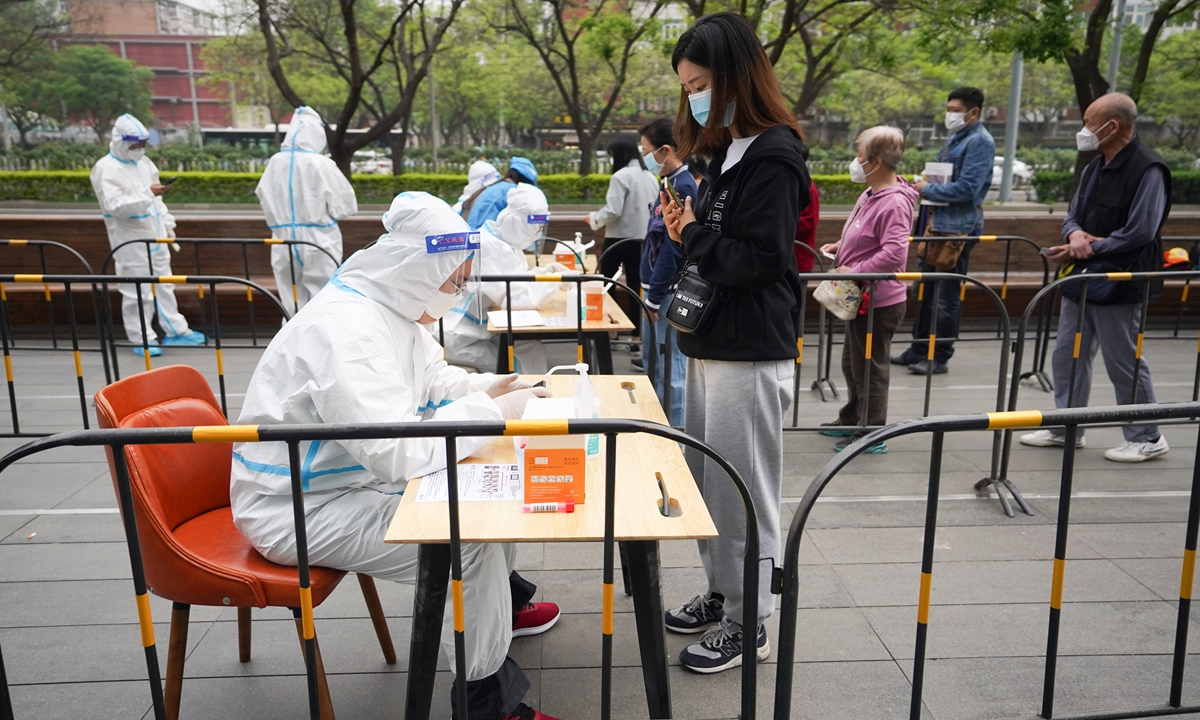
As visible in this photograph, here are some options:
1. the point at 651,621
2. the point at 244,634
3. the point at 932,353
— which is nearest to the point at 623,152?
the point at 932,353

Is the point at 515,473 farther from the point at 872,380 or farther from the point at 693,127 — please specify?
the point at 872,380

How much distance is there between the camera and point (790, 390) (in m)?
2.67

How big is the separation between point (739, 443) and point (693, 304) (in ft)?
1.47

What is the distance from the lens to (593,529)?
2.01 m

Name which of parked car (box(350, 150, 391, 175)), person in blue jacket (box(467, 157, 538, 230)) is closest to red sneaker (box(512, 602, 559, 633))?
person in blue jacket (box(467, 157, 538, 230))

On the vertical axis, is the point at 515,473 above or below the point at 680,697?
above

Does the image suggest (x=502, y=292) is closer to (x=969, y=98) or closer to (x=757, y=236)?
(x=757, y=236)

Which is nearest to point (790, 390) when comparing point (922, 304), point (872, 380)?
point (872, 380)

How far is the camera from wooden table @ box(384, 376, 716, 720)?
1994 mm

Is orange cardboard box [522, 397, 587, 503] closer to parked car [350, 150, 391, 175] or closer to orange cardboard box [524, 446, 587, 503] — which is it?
orange cardboard box [524, 446, 587, 503]

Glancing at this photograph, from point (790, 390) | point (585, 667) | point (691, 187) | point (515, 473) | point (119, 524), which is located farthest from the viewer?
point (691, 187)

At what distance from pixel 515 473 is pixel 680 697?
96cm

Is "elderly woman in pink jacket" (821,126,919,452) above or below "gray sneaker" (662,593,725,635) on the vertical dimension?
above

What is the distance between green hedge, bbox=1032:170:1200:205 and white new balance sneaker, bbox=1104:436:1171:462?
13961mm
